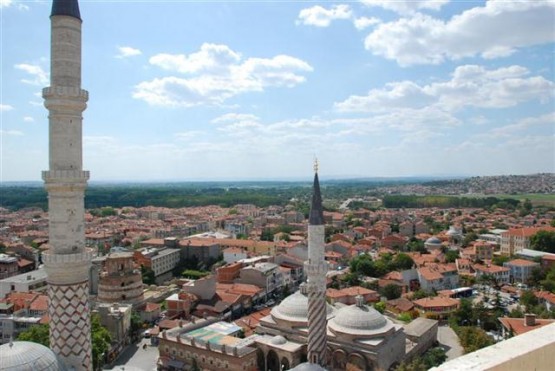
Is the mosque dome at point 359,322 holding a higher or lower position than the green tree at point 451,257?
higher

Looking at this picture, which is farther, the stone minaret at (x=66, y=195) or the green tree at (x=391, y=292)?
the green tree at (x=391, y=292)

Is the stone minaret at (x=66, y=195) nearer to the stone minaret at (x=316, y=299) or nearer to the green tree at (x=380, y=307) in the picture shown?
the stone minaret at (x=316, y=299)

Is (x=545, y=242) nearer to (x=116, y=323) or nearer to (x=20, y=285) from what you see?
(x=116, y=323)

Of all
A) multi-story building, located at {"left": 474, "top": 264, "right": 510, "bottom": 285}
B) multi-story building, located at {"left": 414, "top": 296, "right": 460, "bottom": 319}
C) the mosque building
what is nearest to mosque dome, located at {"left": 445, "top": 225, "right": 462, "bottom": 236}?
multi-story building, located at {"left": 474, "top": 264, "right": 510, "bottom": 285}

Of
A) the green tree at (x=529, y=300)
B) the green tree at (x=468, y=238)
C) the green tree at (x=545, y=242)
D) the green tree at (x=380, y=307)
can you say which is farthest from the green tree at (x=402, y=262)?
the green tree at (x=468, y=238)

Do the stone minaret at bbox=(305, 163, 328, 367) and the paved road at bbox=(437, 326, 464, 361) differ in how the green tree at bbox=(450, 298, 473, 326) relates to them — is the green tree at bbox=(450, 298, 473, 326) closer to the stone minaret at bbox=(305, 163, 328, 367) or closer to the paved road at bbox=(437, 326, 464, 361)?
the paved road at bbox=(437, 326, 464, 361)

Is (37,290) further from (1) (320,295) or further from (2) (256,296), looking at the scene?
(1) (320,295)
